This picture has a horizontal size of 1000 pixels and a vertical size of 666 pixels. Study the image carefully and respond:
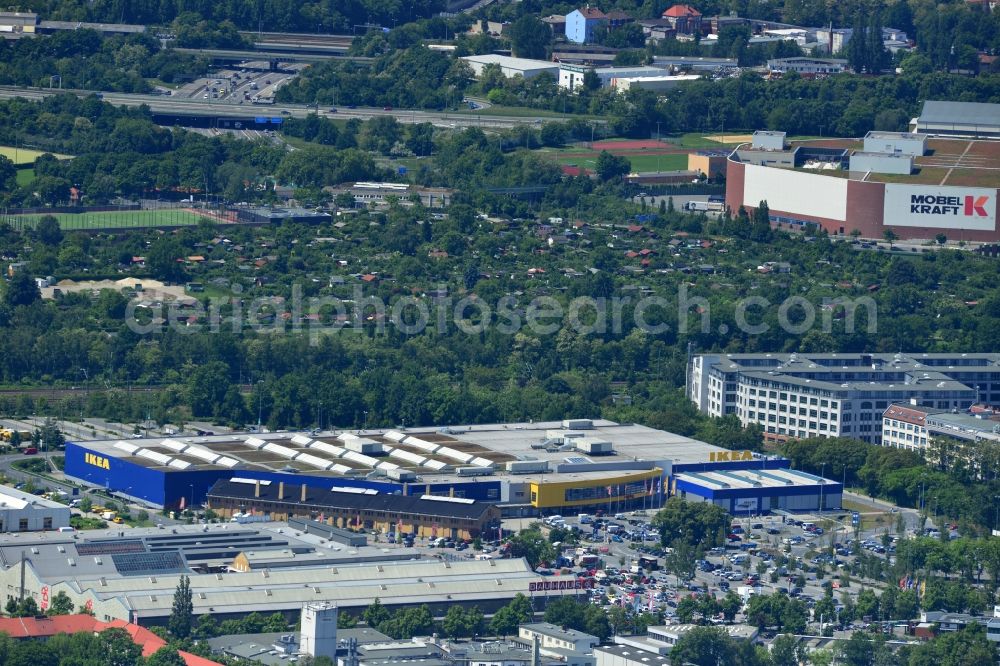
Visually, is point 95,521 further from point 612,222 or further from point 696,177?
point 696,177

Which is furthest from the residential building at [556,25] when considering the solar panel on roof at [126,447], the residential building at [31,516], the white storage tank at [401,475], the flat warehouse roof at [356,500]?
the residential building at [31,516]

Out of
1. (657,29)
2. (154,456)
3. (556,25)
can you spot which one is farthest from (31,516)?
(657,29)

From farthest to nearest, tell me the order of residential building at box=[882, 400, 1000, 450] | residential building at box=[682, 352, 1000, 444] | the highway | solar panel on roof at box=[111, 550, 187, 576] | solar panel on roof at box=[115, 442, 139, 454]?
the highway, residential building at box=[682, 352, 1000, 444], residential building at box=[882, 400, 1000, 450], solar panel on roof at box=[115, 442, 139, 454], solar panel on roof at box=[111, 550, 187, 576]

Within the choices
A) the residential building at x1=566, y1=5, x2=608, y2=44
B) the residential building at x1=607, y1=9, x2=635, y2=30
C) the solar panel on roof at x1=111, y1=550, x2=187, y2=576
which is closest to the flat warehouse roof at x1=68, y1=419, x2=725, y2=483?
the solar panel on roof at x1=111, y1=550, x2=187, y2=576

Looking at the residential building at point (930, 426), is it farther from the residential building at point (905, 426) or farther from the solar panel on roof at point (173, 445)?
the solar panel on roof at point (173, 445)

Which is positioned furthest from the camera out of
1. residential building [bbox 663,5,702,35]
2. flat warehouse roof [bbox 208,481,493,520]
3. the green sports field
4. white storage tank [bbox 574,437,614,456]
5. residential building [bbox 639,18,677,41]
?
residential building [bbox 663,5,702,35]

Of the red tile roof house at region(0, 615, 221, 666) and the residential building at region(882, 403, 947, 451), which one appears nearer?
the red tile roof house at region(0, 615, 221, 666)

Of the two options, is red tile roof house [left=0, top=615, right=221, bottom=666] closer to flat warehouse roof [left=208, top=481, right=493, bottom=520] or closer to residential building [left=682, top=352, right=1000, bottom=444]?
flat warehouse roof [left=208, top=481, right=493, bottom=520]
